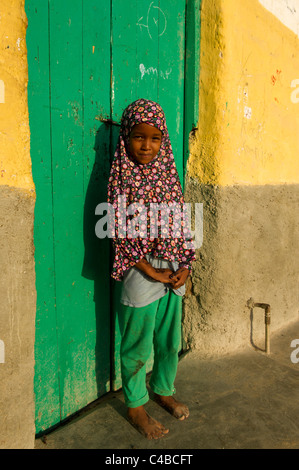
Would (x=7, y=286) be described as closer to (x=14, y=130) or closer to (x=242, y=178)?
(x=14, y=130)

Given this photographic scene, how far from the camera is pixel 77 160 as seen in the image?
6.40ft

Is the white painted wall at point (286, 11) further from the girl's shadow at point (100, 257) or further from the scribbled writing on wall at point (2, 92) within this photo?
the scribbled writing on wall at point (2, 92)

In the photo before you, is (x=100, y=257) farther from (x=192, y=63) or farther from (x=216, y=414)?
(x=192, y=63)

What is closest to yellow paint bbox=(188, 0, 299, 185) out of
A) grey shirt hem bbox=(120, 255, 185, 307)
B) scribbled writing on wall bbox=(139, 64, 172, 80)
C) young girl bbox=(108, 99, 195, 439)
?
scribbled writing on wall bbox=(139, 64, 172, 80)

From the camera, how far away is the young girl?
178 centimetres

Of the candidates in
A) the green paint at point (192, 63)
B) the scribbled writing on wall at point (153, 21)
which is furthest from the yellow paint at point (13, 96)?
the green paint at point (192, 63)

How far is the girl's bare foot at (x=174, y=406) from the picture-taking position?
2.04m

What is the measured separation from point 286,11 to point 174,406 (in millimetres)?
3245

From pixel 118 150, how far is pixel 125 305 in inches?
31.5

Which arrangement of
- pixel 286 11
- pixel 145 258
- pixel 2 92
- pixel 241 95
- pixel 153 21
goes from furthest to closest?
pixel 286 11 → pixel 241 95 → pixel 153 21 → pixel 145 258 → pixel 2 92

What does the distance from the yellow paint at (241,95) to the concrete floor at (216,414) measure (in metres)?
1.36

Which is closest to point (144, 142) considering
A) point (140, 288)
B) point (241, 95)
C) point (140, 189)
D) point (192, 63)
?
point (140, 189)

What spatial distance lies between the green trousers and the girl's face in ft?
2.44

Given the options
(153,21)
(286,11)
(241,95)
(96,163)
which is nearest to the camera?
(96,163)
